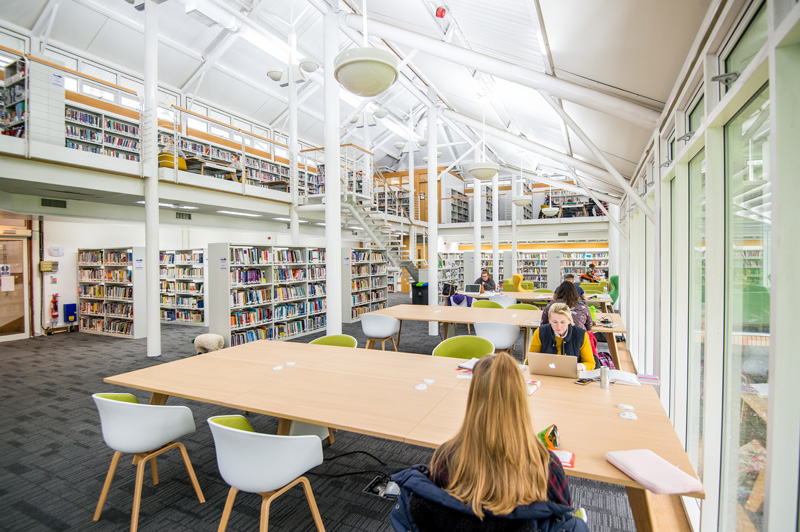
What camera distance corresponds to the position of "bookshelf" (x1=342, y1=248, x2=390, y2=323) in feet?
32.4

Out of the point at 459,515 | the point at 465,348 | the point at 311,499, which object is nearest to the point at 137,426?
the point at 311,499

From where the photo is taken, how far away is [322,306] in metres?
8.98

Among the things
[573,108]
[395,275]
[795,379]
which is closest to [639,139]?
[573,108]

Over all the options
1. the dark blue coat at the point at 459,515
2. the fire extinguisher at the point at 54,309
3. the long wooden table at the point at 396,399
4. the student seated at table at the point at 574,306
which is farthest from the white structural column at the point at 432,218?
the fire extinguisher at the point at 54,309

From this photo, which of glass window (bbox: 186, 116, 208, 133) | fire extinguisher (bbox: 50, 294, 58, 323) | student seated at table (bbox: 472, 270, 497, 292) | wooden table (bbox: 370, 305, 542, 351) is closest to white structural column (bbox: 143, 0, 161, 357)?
Result: wooden table (bbox: 370, 305, 542, 351)

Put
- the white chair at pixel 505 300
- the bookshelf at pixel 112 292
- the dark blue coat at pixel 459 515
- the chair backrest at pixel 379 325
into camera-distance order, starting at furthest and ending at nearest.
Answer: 1. the bookshelf at pixel 112 292
2. the white chair at pixel 505 300
3. the chair backrest at pixel 379 325
4. the dark blue coat at pixel 459 515

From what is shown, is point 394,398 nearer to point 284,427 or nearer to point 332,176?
point 284,427

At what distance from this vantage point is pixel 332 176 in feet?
19.0

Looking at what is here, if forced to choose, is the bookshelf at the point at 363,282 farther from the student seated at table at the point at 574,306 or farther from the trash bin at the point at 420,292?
the student seated at table at the point at 574,306

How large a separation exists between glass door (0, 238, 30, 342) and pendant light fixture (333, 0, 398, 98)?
9.86 m

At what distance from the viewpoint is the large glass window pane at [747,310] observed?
1606mm

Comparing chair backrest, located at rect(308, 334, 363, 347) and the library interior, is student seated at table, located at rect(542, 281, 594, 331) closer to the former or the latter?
the library interior

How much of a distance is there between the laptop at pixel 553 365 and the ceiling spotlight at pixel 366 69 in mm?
2271

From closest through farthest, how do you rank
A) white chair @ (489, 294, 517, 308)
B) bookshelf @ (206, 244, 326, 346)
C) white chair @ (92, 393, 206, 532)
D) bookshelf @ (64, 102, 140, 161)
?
white chair @ (92, 393, 206, 532) < bookshelf @ (206, 244, 326, 346) < white chair @ (489, 294, 517, 308) < bookshelf @ (64, 102, 140, 161)
